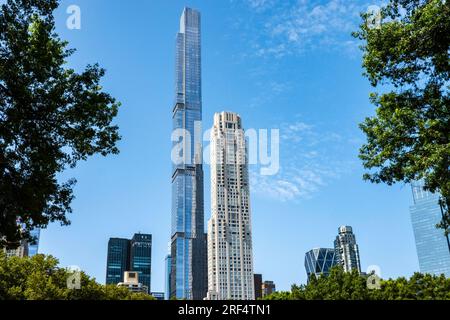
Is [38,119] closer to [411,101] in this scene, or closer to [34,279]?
[411,101]

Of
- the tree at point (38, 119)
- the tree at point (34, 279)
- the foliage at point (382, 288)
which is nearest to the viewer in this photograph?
the tree at point (38, 119)

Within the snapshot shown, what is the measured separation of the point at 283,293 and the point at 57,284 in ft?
80.5

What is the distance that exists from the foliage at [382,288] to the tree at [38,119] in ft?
101

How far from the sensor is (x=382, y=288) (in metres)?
46.9

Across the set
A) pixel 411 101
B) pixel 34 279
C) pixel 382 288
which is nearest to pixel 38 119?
pixel 411 101

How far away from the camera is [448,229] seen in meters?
24.1

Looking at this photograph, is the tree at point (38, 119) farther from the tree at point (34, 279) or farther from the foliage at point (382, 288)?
the foliage at point (382, 288)

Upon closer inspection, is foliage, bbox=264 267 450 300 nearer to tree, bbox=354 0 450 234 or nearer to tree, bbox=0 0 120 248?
tree, bbox=354 0 450 234

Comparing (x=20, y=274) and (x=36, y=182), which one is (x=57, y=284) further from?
(x=36, y=182)

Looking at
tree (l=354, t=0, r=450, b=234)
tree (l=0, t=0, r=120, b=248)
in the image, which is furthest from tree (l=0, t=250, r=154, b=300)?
tree (l=354, t=0, r=450, b=234)

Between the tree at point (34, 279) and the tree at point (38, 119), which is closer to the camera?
the tree at point (38, 119)

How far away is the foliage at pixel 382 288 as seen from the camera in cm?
4450

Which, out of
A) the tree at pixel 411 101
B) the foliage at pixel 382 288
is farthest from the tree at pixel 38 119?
the foliage at pixel 382 288
